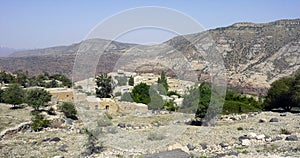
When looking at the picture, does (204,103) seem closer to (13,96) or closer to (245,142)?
(245,142)

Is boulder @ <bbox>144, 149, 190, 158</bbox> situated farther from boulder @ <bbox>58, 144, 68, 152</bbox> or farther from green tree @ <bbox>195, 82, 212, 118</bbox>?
green tree @ <bbox>195, 82, 212, 118</bbox>

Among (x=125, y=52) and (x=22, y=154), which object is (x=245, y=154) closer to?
(x=125, y=52)

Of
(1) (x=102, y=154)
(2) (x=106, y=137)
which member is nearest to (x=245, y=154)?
(1) (x=102, y=154)

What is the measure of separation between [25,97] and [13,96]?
3.59 feet

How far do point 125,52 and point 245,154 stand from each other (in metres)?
6.37

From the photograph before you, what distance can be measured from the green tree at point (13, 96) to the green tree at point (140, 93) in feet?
34.8

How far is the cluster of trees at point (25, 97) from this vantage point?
101 ft

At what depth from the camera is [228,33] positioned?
273 ft

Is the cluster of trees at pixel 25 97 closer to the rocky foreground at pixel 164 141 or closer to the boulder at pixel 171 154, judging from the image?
the rocky foreground at pixel 164 141

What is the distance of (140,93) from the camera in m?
33.0

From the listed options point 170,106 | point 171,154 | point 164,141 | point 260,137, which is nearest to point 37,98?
point 170,106

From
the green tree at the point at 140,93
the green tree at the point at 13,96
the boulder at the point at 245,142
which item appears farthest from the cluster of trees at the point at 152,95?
the green tree at the point at 13,96

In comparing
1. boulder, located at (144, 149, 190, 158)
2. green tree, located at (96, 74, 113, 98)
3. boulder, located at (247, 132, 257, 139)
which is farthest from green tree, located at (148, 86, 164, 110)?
boulder, located at (144, 149, 190, 158)

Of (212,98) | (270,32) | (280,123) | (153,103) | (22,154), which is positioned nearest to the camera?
(22,154)
